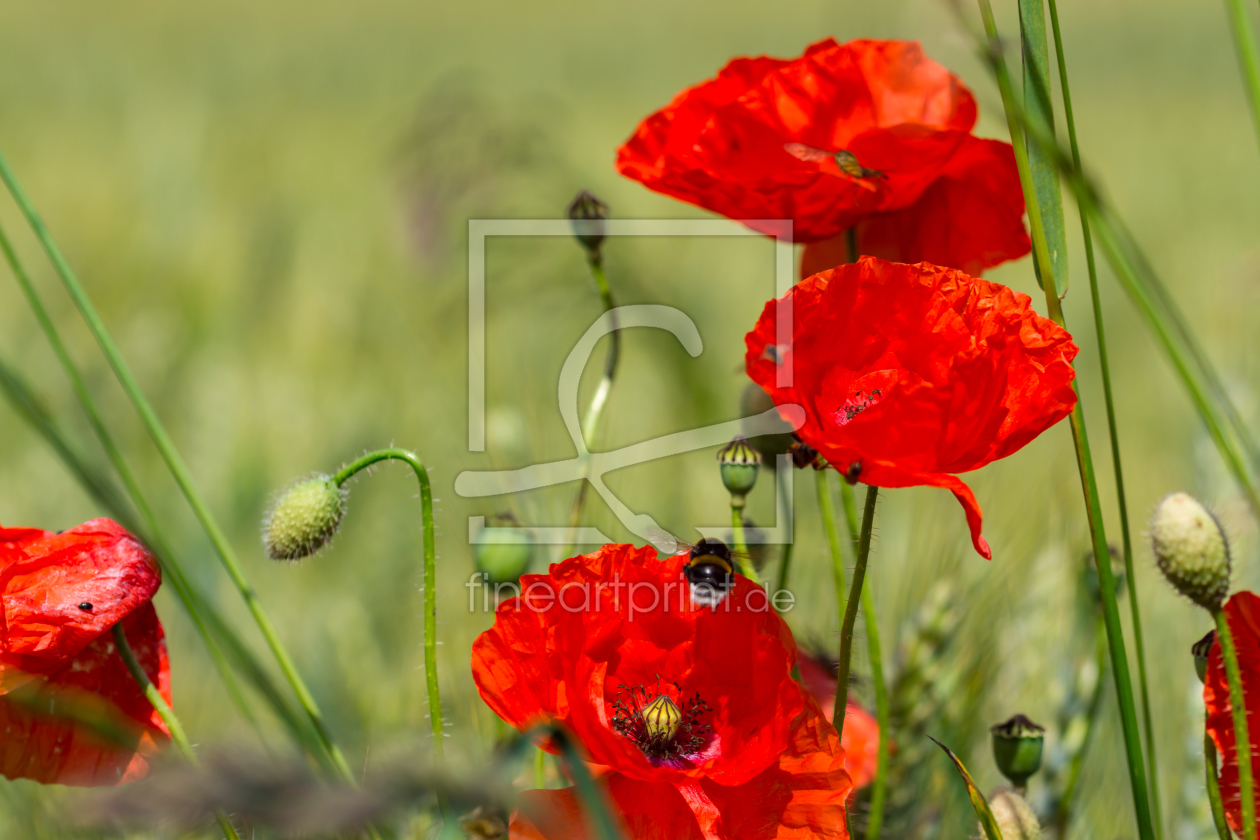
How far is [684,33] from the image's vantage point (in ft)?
19.4

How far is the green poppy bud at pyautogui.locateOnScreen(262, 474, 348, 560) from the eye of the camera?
17.0 inches

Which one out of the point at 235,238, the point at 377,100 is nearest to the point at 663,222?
the point at 235,238

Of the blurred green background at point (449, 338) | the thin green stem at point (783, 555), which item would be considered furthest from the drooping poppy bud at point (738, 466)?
the blurred green background at point (449, 338)

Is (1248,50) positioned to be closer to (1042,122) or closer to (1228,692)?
(1042,122)

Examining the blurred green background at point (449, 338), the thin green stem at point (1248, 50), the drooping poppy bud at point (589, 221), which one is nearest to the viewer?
the thin green stem at point (1248, 50)

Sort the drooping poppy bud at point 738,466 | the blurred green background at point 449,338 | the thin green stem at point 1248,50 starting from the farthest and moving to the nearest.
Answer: the blurred green background at point 449,338
the drooping poppy bud at point 738,466
the thin green stem at point 1248,50

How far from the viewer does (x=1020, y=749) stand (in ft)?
1.54

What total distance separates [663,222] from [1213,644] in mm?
370

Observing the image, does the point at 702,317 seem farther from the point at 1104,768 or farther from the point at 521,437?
the point at 1104,768

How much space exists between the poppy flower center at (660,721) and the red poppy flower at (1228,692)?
0.18 m

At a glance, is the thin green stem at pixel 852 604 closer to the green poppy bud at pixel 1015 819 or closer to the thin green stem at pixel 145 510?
the green poppy bud at pixel 1015 819

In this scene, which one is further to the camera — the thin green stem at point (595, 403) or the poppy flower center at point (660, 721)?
the thin green stem at point (595, 403)

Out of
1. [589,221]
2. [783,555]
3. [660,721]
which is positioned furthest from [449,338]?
[660,721]

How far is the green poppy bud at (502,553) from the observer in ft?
1.79
